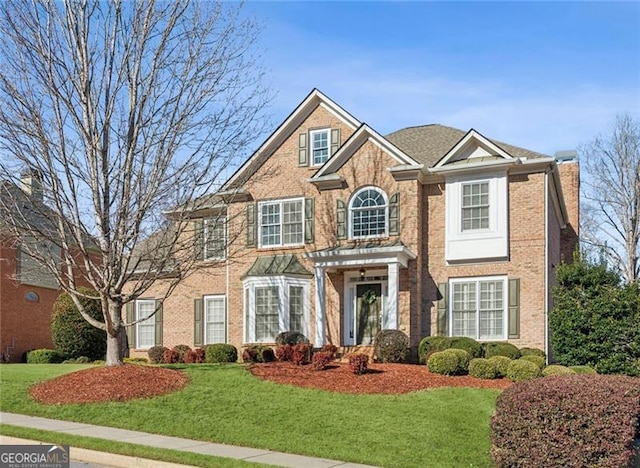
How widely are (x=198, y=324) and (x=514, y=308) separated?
1141 centimetres

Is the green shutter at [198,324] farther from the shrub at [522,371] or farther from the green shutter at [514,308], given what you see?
the shrub at [522,371]

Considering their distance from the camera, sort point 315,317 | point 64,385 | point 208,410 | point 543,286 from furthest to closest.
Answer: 1. point 315,317
2. point 543,286
3. point 64,385
4. point 208,410

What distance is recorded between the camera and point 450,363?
1839cm

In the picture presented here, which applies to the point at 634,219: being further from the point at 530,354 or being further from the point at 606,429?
the point at 606,429

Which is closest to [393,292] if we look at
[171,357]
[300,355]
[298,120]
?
[300,355]

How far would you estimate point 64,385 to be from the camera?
15.8 meters

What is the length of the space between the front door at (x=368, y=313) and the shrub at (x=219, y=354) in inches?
162

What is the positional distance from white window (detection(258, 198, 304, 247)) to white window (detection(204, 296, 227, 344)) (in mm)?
2942

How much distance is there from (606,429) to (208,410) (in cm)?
735

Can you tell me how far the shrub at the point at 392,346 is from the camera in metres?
21.0

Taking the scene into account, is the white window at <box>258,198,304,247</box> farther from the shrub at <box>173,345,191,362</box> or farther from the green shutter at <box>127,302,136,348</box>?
the green shutter at <box>127,302,136,348</box>

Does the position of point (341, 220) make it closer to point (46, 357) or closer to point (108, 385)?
point (108, 385)

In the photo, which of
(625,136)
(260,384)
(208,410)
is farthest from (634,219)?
(208,410)

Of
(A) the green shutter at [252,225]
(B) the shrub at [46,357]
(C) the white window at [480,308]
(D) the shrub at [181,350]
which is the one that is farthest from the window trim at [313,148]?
(B) the shrub at [46,357]
